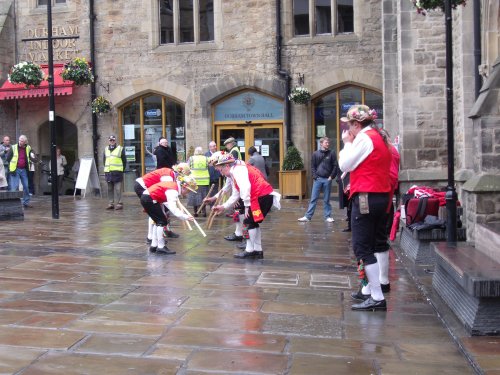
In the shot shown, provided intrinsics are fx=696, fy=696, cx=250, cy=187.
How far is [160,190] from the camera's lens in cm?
931

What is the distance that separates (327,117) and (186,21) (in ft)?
17.3

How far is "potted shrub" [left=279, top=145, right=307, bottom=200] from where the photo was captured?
19.1 m

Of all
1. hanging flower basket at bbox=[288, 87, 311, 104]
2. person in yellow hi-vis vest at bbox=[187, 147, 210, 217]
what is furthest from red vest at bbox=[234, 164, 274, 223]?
hanging flower basket at bbox=[288, 87, 311, 104]

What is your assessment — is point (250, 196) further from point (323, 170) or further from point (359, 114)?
point (323, 170)

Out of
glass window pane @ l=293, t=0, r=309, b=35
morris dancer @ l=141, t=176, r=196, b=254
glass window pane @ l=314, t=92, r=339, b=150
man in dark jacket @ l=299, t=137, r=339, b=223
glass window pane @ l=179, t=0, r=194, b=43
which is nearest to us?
morris dancer @ l=141, t=176, r=196, b=254

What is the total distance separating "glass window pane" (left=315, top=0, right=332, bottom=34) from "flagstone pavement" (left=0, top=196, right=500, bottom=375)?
35.3ft

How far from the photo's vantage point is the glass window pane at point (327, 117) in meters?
19.7

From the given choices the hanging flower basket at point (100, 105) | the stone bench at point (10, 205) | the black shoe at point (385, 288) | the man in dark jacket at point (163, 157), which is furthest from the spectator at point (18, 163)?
the black shoe at point (385, 288)

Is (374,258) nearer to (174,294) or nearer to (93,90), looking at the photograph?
(174,294)

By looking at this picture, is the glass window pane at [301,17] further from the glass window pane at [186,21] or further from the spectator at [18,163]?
the spectator at [18,163]

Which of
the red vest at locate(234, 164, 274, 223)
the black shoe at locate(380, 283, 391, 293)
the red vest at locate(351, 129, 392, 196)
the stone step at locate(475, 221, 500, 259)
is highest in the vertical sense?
the red vest at locate(351, 129, 392, 196)

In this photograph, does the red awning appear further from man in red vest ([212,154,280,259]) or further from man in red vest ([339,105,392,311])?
man in red vest ([339,105,392,311])

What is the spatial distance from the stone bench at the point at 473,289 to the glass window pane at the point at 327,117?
44.0ft

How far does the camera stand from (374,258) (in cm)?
619
